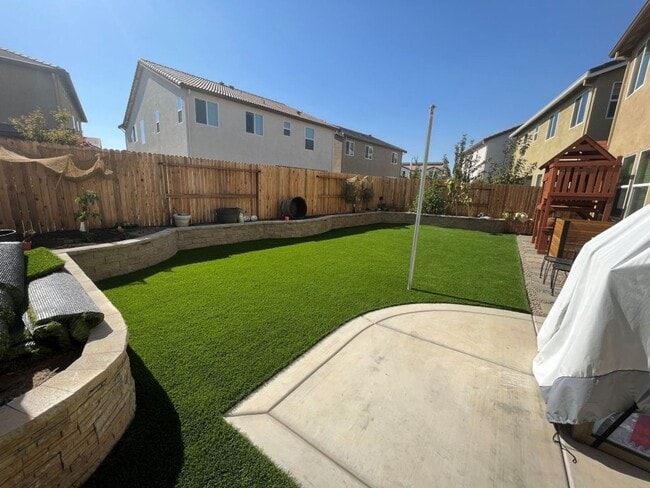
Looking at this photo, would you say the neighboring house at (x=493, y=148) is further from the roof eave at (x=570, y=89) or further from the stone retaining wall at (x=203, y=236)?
the stone retaining wall at (x=203, y=236)

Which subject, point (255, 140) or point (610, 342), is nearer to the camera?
point (610, 342)

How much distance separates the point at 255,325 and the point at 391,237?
6.89 m

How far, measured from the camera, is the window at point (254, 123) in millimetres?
14750

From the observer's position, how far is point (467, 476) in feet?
5.58

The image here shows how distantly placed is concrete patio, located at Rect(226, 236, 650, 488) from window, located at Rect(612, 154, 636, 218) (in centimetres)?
660

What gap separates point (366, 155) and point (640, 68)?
18.7 metres

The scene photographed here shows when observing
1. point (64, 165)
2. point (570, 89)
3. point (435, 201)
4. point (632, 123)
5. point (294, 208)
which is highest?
point (570, 89)

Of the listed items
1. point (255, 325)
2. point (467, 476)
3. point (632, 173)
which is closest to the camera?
point (467, 476)

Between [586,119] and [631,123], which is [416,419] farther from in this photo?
[586,119]

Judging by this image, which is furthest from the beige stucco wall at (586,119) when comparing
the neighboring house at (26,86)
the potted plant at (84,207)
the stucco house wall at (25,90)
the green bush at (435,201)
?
Answer: the neighboring house at (26,86)

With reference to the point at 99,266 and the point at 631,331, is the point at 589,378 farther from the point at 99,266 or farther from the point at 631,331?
the point at 99,266

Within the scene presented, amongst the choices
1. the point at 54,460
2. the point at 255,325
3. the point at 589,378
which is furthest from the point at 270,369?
the point at 589,378

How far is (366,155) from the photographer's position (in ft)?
80.7

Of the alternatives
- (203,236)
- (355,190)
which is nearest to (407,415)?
(203,236)
